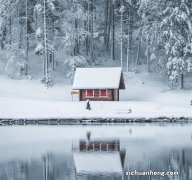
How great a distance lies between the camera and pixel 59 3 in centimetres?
7200

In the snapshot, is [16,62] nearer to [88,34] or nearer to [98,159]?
[88,34]

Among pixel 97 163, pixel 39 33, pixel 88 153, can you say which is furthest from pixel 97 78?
pixel 97 163

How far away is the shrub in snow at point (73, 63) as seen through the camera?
67875 millimetres

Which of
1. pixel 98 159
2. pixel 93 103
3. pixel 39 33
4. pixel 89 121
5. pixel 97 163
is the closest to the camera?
pixel 97 163

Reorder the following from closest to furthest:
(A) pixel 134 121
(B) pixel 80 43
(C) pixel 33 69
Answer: (A) pixel 134 121
(C) pixel 33 69
(B) pixel 80 43

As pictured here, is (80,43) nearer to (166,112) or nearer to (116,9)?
(116,9)

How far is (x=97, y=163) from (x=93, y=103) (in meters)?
25.4

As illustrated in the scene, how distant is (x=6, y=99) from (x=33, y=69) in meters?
14.0

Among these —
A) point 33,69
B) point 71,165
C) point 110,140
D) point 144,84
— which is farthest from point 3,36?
point 71,165

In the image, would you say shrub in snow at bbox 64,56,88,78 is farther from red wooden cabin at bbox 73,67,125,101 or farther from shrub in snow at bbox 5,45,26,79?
shrub in snow at bbox 5,45,26,79

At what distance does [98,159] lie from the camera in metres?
32.8

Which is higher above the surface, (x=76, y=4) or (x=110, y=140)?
(x=76, y=4)

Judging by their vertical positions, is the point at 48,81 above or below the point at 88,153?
above

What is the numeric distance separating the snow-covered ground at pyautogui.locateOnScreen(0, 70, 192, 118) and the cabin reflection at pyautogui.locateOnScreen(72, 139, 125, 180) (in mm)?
13889
